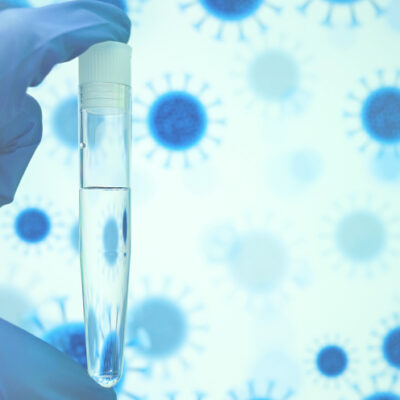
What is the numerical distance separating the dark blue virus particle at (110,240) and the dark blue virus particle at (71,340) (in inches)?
7.6

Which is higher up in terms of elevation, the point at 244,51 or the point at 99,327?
the point at 244,51

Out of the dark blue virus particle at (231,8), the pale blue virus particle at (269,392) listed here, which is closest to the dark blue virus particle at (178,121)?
the dark blue virus particle at (231,8)

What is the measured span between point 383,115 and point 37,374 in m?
0.49

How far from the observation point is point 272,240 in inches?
25.4

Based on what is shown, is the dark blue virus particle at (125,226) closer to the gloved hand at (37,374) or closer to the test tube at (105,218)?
the test tube at (105,218)

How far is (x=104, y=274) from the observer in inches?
19.4

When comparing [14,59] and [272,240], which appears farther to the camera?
[272,240]

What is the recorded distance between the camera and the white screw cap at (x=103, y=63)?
48 cm

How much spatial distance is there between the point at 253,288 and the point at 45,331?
27 centimetres

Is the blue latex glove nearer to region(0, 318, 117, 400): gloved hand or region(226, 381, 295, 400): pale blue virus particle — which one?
region(0, 318, 117, 400): gloved hand

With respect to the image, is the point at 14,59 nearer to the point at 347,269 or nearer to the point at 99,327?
the point at 99,327

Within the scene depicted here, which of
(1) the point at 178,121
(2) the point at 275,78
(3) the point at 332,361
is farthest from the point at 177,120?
(3) the point at 332,361

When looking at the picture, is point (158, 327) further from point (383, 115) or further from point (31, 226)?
A: point (383, 115)

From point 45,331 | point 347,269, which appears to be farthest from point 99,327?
point 347,269
